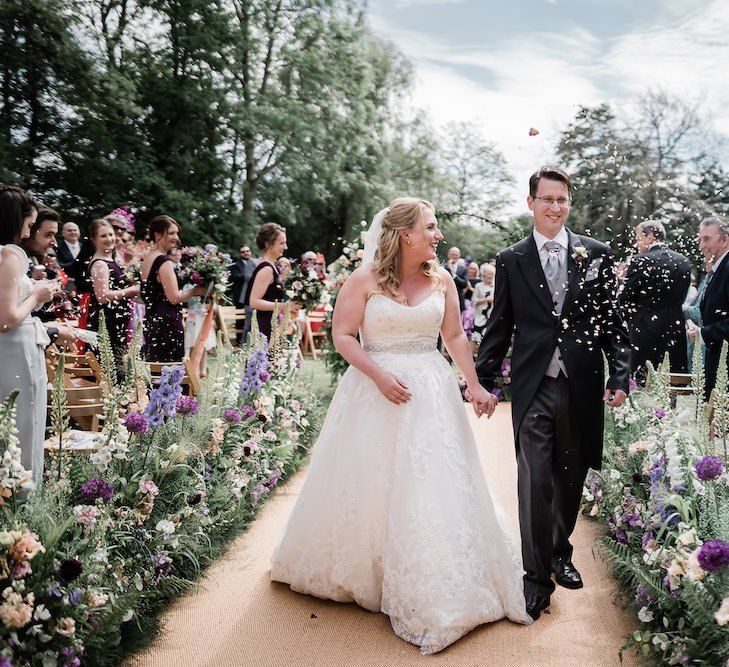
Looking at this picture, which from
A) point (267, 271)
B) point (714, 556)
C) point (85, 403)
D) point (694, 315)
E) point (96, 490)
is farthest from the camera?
point (267, 271)

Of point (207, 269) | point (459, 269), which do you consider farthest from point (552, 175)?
point (459, 269)

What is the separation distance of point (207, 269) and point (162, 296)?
138 cm

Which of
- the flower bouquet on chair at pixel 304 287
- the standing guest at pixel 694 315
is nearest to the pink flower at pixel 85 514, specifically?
the standing guest at pixel 694 315

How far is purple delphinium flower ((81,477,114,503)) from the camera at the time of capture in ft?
9.91

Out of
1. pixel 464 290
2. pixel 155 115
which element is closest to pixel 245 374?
pixel 464 290

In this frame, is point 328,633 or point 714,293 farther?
point 714,293

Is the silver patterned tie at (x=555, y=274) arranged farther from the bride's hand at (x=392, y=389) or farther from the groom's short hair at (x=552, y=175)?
the bride's hand at (x=392, y=389)

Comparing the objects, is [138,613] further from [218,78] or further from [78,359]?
[218,78]

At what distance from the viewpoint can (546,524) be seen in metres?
3.64

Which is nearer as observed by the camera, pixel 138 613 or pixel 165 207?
pixel 138 613

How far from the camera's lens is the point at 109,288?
21.2ft

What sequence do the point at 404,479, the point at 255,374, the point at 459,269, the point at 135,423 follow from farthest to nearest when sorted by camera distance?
the point at 459,269 → the point at 255,374 → the point at 404,479 → the point at 135,423

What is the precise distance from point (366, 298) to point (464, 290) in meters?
10.7

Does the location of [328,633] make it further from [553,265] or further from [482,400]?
[553,265]
